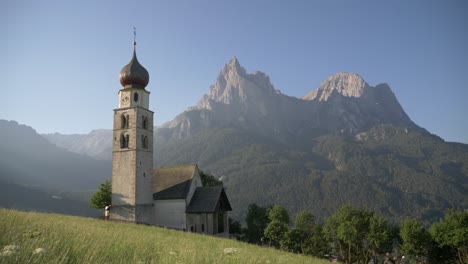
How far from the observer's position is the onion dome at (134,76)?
1660 inches

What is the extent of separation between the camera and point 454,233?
1593 inches

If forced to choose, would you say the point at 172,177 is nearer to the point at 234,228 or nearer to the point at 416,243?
the point at 234,228

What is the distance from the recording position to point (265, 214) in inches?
2144

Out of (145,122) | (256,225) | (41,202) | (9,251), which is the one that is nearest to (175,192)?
(145,122)

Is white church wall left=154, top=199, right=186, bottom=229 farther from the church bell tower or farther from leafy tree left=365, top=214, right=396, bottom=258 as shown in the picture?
leafy tree left=365, top=214, right=396, bottom=258

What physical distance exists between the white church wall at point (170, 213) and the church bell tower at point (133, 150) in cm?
115

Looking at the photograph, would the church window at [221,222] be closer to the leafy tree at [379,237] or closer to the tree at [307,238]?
the tree at [307,238]

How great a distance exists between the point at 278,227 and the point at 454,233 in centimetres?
2152

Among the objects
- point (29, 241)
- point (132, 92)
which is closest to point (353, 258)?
point (132, 92)

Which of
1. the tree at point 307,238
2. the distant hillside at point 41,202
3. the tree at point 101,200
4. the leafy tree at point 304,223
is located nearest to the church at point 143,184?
the tree at point 101,200

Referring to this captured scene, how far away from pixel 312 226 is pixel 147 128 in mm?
28656

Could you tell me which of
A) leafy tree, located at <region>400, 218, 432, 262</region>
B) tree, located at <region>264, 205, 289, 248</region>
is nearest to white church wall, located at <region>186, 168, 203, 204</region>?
tree, located at <region>264, 205, 289, 248</region>

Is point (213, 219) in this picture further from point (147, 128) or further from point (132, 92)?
point (132, 92)

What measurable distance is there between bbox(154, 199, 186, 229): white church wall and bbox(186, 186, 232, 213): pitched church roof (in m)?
1.07
